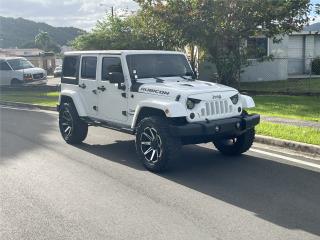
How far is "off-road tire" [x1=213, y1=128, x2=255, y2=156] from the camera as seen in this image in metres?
7.97

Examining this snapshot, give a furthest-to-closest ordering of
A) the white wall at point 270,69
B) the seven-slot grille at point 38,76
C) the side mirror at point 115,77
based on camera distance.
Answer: the seven-slot grille at point 38,76 → the white wall at point 270,69 → the side mirror at point 115,77

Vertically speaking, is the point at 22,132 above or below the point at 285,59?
below

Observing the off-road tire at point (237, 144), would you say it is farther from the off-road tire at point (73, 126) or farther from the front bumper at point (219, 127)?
the off-road tire at point (73, 126)

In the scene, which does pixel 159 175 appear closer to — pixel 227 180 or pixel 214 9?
pixel 227 180

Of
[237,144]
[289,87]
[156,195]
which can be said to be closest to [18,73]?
[289,87]

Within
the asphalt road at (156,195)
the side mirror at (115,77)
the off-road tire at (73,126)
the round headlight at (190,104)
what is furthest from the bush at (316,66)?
the round headlight at (190,104)

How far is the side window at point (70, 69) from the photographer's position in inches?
373

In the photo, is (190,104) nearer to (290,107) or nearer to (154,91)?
(154,91)

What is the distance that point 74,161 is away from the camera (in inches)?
319

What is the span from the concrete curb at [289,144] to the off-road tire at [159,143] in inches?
107

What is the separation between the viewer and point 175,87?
7.30m

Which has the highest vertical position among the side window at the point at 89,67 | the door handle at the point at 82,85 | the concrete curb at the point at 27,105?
the side window at the point at 89,67

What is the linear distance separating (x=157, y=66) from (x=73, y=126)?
2.34m

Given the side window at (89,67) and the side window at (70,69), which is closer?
the side window at (89,67)
